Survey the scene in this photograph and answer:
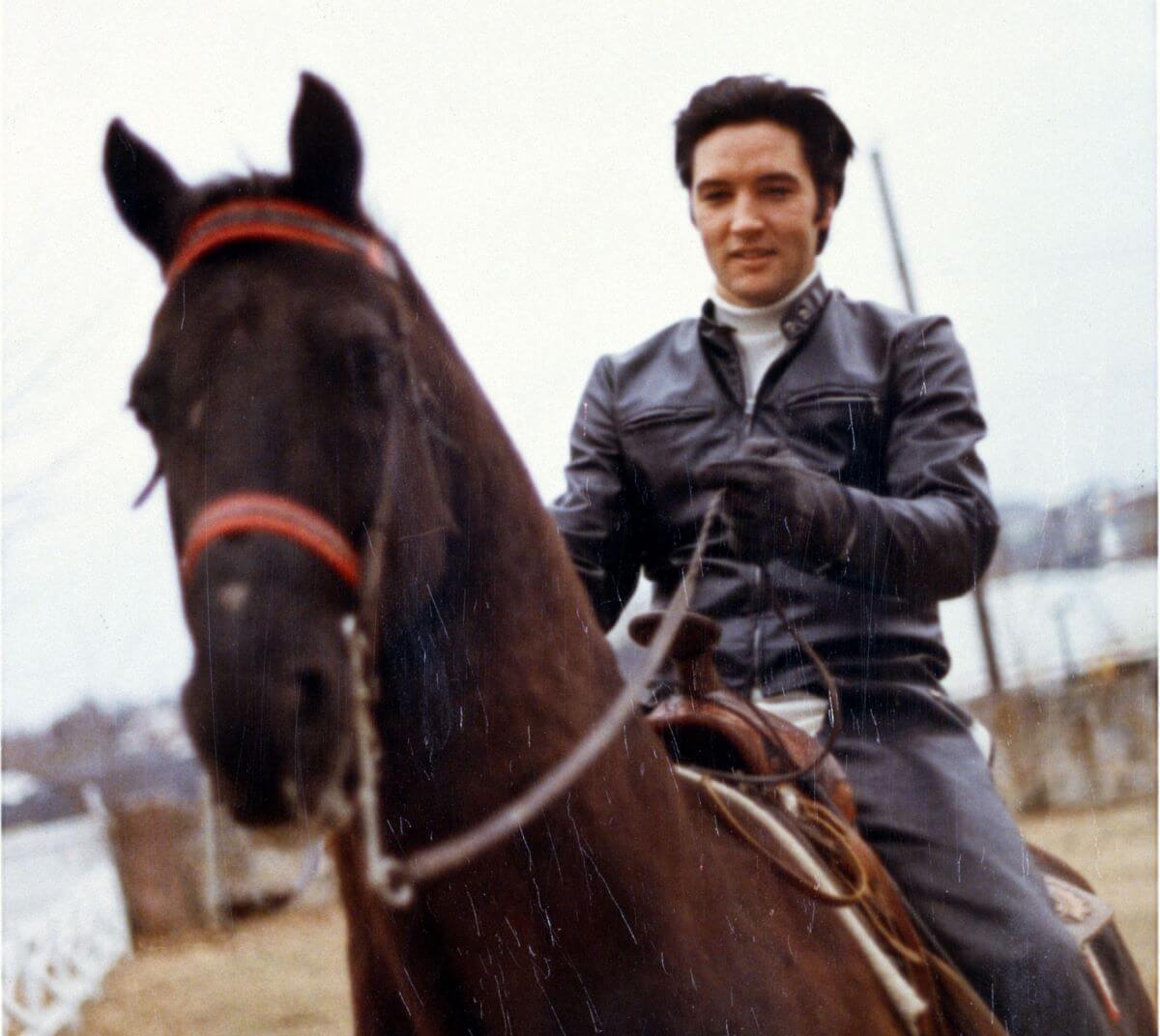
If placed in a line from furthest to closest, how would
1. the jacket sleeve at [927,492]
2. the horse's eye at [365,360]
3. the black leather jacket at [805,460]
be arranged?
the black leather jacket at [805,460], the jacket sleeve at [927,492], the horse's eye at [365,360]

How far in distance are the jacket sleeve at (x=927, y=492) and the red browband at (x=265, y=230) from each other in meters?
0.82

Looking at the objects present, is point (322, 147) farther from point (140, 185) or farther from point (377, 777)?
point (377, 777)

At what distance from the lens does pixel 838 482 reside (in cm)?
180

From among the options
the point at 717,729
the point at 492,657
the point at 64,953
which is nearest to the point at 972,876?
the point at 717,729

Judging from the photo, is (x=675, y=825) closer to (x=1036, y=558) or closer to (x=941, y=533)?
(x=941, y=533)

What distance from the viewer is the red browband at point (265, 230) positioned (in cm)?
128

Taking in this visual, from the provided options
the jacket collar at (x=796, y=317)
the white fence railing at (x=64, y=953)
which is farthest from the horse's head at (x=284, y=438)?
the white fence railing at (x=64, y=953)

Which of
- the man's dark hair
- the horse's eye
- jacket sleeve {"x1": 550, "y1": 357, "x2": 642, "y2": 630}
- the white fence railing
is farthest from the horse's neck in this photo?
the white fence railing

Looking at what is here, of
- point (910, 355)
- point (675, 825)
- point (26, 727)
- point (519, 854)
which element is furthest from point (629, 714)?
point (26, 727)

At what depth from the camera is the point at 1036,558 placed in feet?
8.80

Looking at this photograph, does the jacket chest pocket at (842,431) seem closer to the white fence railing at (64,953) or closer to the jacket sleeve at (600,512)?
the jacket sleeve at (600,512)

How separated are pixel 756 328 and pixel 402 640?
1.23m

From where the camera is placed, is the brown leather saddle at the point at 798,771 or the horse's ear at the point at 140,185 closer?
the horse's ear at the point at 140,185

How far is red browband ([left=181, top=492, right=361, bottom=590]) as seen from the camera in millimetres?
1111
